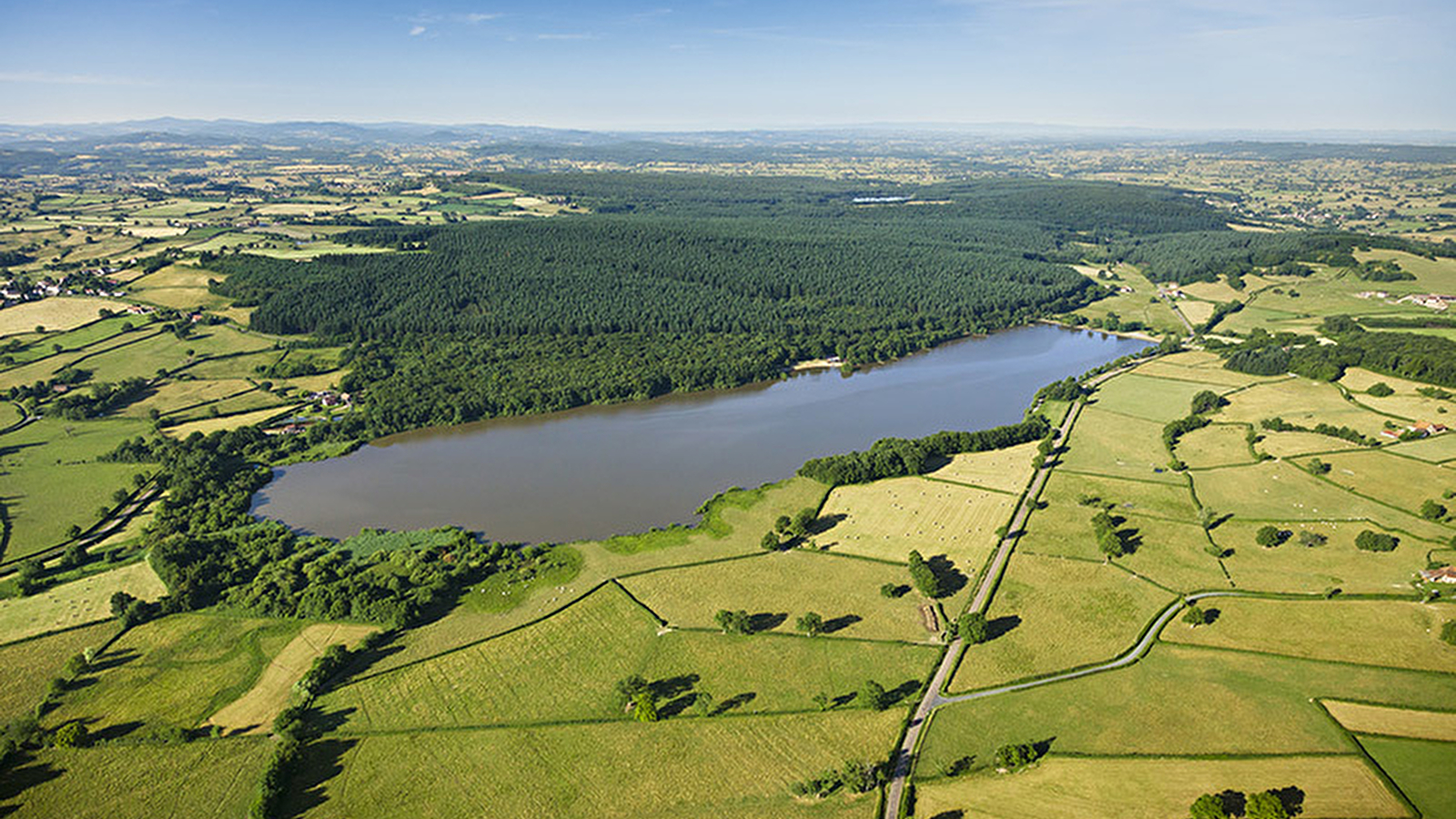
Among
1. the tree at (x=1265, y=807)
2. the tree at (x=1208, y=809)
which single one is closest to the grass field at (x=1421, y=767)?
the tree at (x=1265, y=807)

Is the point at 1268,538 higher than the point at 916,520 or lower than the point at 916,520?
higher

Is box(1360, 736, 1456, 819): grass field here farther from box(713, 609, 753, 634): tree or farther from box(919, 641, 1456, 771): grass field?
box(713, 609, 753, 634): tree

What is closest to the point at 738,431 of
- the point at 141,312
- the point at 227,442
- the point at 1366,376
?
the point at 227,442

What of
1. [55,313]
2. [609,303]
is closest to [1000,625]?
[609,303]

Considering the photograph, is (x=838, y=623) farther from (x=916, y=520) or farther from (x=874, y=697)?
(x=916, y=520)

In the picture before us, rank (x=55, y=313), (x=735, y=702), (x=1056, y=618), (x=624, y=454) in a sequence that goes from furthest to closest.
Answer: (x=55, y=313) < (x=624, y=454) < (x=1056, y=618) < (x=735, y=702)

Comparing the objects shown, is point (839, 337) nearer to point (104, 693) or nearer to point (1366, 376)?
point (1366, 376)
